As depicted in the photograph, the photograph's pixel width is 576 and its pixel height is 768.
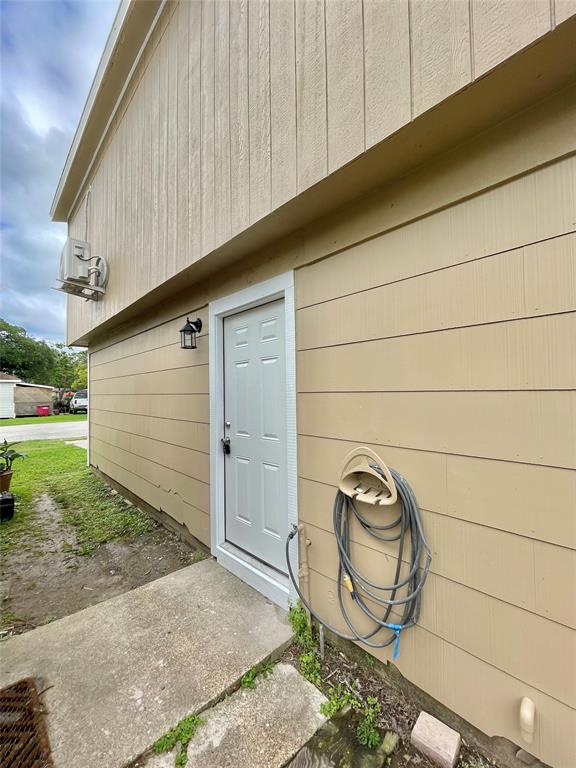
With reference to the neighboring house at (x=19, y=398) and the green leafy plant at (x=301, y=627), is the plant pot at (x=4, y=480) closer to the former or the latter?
the green leafy plant at (x=301, y=627)

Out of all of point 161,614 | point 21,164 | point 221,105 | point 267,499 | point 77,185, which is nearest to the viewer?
point 161,614

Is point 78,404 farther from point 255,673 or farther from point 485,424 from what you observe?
point 485,424

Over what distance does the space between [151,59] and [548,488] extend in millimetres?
4677

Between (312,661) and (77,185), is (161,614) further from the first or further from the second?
(77,185)

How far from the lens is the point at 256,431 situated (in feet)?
7.94

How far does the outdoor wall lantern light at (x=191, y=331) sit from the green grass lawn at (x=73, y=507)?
Answer: 2.19 metres

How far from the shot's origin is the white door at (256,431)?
222 centimetres

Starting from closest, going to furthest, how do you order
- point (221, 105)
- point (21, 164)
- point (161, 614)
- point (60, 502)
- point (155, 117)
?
point (161, 614), point (221, 105), point (155, 117), point (60, 502), point (21, 164)

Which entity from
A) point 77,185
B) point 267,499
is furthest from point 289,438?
point 77,185

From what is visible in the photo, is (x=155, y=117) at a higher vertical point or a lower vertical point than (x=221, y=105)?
higher

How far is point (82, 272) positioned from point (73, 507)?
3248 millimetres

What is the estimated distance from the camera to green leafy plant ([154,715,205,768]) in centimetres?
123

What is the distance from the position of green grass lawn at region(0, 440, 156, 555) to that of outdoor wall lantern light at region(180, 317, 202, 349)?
7.19 feet

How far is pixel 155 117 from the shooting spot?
10.1ft
